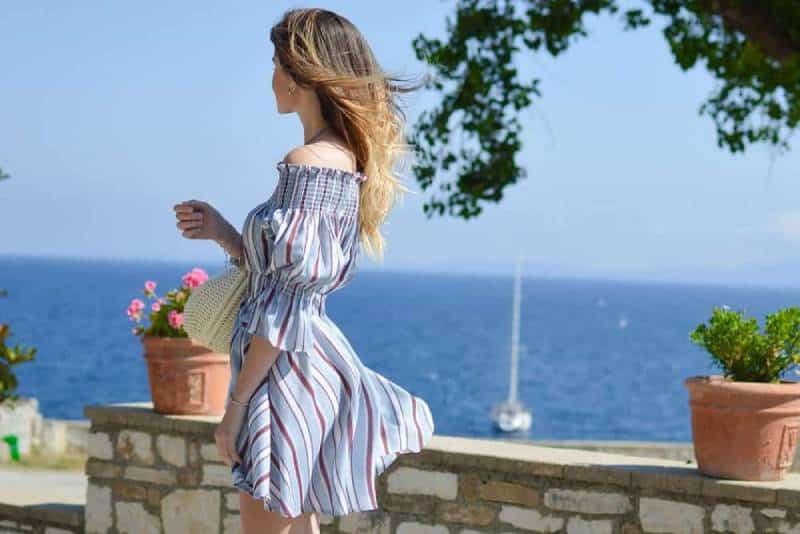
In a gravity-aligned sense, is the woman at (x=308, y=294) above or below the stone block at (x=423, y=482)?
above

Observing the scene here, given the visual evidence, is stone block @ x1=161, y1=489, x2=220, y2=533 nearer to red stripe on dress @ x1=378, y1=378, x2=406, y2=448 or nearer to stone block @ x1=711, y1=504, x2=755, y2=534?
stone block @ x1=711, y1=504, x2=755, y2=534

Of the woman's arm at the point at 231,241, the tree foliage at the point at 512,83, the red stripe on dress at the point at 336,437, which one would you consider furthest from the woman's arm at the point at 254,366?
the tree foliage at the point at 512,83

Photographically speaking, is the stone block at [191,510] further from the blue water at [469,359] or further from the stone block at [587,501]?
the blue water at [469,359]

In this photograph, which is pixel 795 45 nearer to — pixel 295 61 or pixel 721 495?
pixel 295 61

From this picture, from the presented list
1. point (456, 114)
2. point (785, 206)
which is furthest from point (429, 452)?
point (785, 206)

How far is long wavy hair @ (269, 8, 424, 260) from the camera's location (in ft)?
8.87

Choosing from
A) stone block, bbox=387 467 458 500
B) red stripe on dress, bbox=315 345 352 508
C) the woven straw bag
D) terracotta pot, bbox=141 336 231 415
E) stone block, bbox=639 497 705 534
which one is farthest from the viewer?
terracotta pot, bbox=141 336 231 415

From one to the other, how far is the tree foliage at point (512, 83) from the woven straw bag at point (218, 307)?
7.86 ft

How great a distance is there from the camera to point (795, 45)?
3.25 m

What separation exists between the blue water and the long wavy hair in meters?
28.5

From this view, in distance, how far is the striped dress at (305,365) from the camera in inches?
105

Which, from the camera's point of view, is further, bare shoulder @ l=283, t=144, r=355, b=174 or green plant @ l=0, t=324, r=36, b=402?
green plant @ l=0, t=324, r=36, b=402

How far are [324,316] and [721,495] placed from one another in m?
1.93

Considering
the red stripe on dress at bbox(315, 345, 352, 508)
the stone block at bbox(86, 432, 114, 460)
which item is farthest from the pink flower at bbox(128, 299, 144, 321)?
the red stripe on dress at bbox(315, 345, 352, 508)
